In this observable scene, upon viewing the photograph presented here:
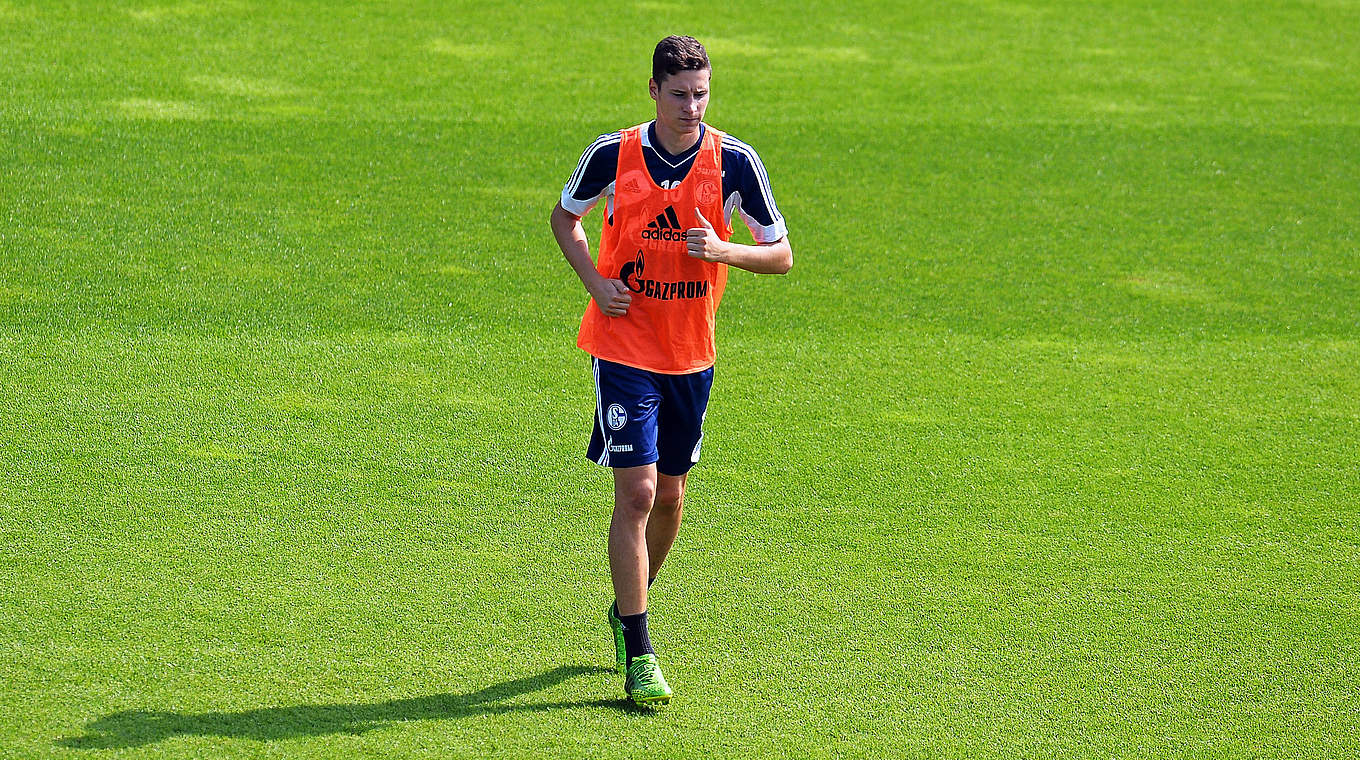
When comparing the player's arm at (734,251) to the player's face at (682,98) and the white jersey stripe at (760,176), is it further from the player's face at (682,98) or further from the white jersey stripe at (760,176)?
the player's face at (682,98)

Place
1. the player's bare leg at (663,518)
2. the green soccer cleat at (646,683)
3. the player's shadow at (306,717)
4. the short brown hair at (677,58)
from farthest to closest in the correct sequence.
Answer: the player's bare leg at (663,518) < the green soccer cleat at (646,683) < the short brown hair at (677,58) < the player's shadow at (306,717)

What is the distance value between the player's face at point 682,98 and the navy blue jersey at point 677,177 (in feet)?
0.27

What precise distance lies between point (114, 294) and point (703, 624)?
417 cm

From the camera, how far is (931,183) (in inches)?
376

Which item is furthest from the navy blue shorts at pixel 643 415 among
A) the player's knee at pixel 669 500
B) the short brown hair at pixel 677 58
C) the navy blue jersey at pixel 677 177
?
the short brown hair at pixel 677 58

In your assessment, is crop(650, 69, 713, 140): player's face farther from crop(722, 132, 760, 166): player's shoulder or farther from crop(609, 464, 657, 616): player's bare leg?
crop(609, 464, 657, 616): player's bare leg

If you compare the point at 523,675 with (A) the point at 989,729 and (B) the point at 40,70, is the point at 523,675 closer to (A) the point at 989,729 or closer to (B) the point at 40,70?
(A) the point at 989,729

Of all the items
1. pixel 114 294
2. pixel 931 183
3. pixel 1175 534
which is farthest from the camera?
pixel 931 183

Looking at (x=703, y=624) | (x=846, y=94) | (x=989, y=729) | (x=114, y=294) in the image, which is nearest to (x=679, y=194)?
(x=703, y=624)

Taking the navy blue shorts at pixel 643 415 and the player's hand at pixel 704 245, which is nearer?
the player's hand at pixel 704 245

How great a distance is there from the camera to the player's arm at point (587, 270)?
4105mm

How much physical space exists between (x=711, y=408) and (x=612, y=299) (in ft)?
7.90

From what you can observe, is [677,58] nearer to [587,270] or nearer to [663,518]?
[587,270]

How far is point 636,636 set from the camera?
4172mm
